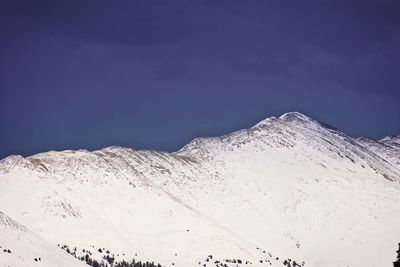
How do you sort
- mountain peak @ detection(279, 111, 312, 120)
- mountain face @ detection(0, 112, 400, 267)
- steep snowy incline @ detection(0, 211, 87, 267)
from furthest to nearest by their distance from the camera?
mountain peak @ detection(279, 111, 312, 120) → mountain face @ detection(0, 112, 400, 267) → steep snowy incline @ detection(0, 211, 87, 267)

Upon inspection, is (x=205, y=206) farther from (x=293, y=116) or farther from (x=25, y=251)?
(x=293, y=116)

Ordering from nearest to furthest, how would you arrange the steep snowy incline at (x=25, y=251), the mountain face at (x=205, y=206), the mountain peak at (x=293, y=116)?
1. the steep snowy incline at (x=25, y=251)
2. the mountain face at (x=205, y=206)
3. the mountain peak at (x=293, y=116)

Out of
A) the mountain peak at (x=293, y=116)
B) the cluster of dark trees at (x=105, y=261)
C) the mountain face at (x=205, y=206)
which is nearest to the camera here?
the cluster of dark trees at (x=105, y=261)

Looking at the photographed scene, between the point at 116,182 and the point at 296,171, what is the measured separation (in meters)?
42.2

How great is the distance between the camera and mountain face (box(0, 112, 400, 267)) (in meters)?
88.2

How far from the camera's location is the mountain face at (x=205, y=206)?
88.2m

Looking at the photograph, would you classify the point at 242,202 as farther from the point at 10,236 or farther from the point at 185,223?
the point at 10,236

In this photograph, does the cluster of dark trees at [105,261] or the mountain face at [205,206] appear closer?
the cluster of dark trees at [105,261]

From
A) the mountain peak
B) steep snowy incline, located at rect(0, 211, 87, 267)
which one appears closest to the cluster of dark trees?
steep snowy incline, located at rect(0, 211, 87, 267)

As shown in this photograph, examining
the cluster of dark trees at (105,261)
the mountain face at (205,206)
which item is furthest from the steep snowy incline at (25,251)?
the cluster of dark trees at (105,261)

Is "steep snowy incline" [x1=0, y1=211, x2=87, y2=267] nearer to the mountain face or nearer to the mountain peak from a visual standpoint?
the mountain face

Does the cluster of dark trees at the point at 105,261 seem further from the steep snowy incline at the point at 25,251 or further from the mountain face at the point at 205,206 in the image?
the steep snowy incline at the point at 25,251

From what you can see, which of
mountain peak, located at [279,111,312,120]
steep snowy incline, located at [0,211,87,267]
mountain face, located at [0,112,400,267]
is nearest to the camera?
steep snowy incline, located at [0,211,87,267]

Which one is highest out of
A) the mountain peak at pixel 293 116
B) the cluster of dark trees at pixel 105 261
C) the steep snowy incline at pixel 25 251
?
the mountain peak at pixel 293 116
